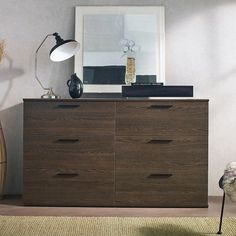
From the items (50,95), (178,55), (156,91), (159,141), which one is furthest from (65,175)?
(178,55)

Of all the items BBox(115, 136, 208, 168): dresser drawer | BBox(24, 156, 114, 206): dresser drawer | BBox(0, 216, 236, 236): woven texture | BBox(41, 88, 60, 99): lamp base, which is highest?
BBox(41, 88, 60, 99): lamp base

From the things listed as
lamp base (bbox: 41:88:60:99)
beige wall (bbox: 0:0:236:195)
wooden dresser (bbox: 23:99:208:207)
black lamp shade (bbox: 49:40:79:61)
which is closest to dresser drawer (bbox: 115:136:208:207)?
wooden dresser (bbox: 23:99:208:207)

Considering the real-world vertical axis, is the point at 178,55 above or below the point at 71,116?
above

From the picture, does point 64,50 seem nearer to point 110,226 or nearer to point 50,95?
point 50,95

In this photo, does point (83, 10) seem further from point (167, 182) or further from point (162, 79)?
point (167, 182)

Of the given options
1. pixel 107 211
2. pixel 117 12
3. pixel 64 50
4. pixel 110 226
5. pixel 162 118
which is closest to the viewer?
pixel 110 226

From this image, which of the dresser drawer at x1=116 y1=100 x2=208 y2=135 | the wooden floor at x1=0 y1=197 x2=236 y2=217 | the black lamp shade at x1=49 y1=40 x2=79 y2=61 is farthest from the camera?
the black lamp shade at x1=49 y1=40 x2=79 y2=61

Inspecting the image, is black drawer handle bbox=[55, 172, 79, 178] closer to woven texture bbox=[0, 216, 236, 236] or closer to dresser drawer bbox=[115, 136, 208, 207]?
dresser drawer bbox=[115, 136, 208, 207]

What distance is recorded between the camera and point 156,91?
11.4 feet

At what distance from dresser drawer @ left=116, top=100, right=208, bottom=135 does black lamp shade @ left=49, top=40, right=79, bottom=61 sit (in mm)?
597

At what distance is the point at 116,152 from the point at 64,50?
91 centimetres

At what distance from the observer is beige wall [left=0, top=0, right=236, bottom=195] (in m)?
3.83

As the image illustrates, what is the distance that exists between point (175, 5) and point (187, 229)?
1.95 metres

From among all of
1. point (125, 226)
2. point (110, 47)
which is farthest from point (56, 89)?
point (125, 226)
